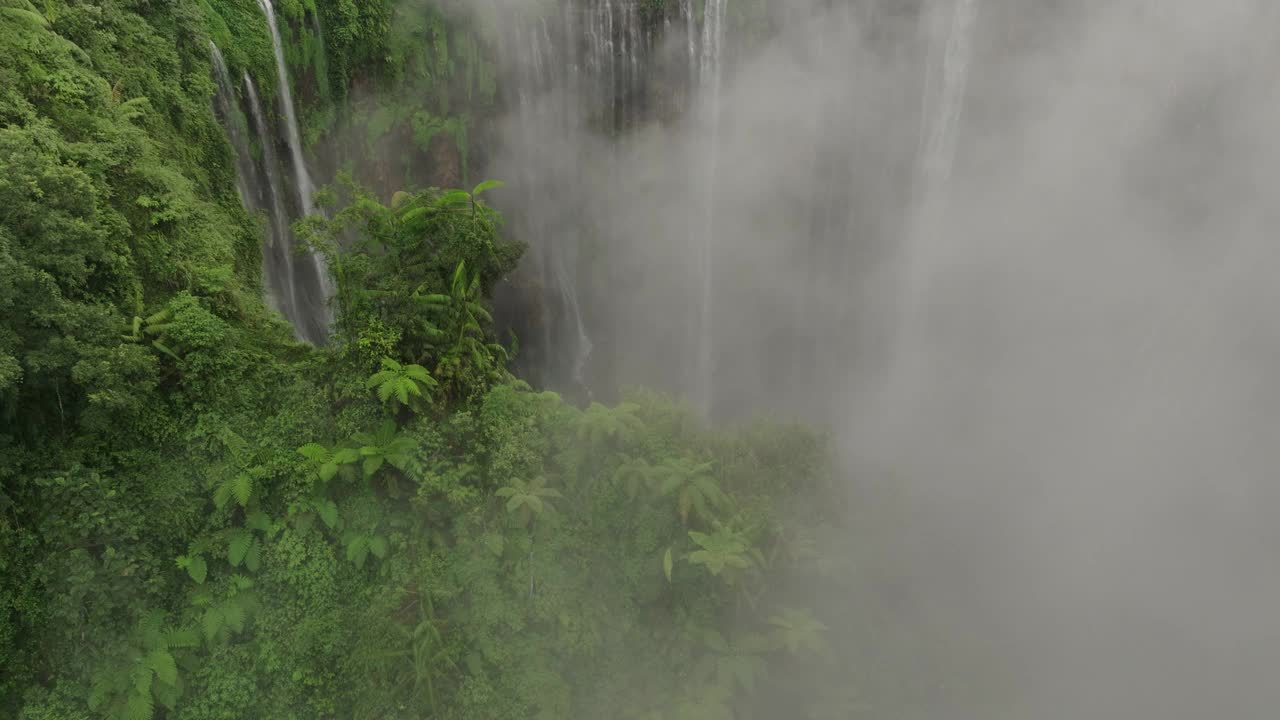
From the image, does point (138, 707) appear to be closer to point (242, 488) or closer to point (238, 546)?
point (238, 546)

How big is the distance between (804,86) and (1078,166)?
524 centimetres

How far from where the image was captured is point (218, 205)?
784cm

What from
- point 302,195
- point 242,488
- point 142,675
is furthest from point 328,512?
point 302,195

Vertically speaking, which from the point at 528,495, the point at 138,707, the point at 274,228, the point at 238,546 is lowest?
the point at 138,707

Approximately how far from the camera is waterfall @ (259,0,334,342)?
10.1m

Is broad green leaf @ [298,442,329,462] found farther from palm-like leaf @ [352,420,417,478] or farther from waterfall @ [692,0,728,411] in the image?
waterfall @ [692,0,728,411]

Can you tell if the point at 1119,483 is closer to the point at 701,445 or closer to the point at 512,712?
the point at 701,445

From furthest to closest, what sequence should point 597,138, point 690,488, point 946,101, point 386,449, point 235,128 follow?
point 597,138
point 946,101
point 235,128
point 386,449
point 690,488

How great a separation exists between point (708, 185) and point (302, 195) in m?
7.95

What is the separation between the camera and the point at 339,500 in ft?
20.1

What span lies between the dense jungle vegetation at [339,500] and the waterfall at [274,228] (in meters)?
3.01

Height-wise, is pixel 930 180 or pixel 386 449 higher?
pixel 930 180

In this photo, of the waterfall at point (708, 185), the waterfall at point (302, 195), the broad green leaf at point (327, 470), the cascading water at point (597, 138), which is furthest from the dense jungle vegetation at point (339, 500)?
the waterfall at point (708, 185)

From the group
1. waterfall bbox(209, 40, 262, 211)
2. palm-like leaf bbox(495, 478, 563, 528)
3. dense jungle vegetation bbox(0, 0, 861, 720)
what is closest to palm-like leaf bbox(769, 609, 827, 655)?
dense jungle vegetation bbox(0, 0, 861, 720)
